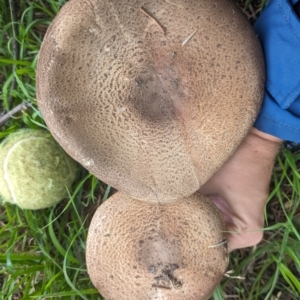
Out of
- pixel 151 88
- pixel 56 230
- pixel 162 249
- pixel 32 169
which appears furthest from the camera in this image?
pixel 56 230

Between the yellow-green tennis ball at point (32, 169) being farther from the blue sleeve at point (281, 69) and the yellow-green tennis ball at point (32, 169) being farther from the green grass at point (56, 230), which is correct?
the blue sleeve at point (281, 69)

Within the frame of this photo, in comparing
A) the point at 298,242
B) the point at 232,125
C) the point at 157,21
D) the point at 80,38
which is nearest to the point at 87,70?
the point at 80,38

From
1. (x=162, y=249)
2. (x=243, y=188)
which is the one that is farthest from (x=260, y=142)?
(x=162, y=249)

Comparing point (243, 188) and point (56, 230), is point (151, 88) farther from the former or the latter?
point (56, 230)

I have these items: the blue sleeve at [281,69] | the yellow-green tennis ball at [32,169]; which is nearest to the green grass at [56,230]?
the yellow-green tennis ball at [32,169]

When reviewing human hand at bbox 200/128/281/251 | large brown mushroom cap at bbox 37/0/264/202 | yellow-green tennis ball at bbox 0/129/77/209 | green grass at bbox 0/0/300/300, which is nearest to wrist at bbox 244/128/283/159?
human hand at bbox 200/128/281/251

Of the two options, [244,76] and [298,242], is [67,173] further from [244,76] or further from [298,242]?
[298,242]

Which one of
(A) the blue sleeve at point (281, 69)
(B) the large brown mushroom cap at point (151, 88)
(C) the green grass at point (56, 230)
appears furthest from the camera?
(C) the green grass at point (56, 230)
